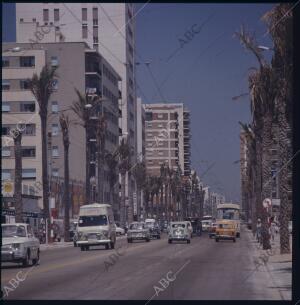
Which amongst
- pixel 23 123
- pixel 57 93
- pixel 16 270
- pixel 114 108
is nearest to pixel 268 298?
pixel 16 270

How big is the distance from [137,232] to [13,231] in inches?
1388

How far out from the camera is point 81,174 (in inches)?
4424

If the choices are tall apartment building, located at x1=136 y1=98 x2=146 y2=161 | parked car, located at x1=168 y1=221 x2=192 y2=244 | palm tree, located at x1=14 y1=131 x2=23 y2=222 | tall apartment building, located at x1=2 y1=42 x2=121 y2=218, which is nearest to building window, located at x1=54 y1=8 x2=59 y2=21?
tall apartment building, located at x1=2 y1=42 x2=121 y2=218

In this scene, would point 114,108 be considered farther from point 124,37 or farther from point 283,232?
point 283,232

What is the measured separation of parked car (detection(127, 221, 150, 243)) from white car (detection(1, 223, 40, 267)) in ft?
105

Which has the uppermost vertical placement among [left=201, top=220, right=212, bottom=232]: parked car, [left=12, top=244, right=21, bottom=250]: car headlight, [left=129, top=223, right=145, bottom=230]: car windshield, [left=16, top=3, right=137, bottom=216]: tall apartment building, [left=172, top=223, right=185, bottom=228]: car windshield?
[left=16, top=3, right=137, bottom=216]: tall apartment building

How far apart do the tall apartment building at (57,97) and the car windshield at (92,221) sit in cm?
3426

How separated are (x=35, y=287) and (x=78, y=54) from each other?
9075cm

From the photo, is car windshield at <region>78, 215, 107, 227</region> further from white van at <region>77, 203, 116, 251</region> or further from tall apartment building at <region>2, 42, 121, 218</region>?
tall apartment building at <region>2, 42, 121, 218</region>

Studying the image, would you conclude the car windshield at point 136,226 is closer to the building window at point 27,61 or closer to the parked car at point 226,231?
the parked car at point 226,231

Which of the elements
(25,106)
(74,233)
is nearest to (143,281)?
(74,233)

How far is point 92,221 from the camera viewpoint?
2104 inches

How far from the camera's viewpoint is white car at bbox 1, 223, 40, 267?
31438mm

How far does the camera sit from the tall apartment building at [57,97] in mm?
102625
